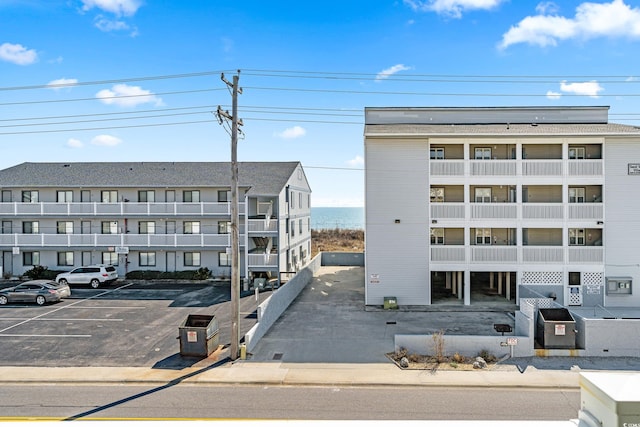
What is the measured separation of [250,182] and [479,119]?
16643mm

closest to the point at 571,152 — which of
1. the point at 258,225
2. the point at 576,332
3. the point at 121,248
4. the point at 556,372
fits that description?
the point at 576,332

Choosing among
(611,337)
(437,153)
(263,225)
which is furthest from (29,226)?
(611,337)

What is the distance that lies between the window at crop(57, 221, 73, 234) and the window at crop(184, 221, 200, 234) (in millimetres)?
9175

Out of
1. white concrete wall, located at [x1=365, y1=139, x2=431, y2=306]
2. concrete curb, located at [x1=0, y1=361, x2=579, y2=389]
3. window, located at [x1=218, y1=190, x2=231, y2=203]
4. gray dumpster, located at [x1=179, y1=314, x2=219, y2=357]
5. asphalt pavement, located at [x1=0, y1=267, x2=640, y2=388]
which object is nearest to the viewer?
concrete curb, located at [x1=0, y1=361, x2=579, y2=389]

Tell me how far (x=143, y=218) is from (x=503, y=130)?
25.7 metres

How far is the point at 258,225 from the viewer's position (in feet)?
101


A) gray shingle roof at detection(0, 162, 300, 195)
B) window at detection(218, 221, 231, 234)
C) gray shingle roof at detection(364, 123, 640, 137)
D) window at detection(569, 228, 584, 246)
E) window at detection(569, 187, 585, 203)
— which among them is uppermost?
gray shingle roof at detection(364, 123, 640, 137)

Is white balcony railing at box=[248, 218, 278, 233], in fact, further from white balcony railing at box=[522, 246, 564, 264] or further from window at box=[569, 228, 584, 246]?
window at box=[569, 228, 584, 246]

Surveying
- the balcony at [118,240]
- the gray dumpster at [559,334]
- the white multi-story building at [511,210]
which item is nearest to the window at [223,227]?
the balcony at [118,240]

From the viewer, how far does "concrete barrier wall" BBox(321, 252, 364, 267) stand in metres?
41.3

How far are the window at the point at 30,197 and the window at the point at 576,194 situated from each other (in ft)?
124

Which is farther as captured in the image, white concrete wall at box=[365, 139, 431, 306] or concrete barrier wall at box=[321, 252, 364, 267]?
concrete barrier wall at box=[321, 252, 364, 267]

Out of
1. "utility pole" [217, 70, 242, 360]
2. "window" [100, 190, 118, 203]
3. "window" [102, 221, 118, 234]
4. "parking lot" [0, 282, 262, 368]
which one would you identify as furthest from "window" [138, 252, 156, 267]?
"utility pole" [217, 70, 242, 360]

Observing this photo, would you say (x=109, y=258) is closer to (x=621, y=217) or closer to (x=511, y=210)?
(x=511, y=210)
